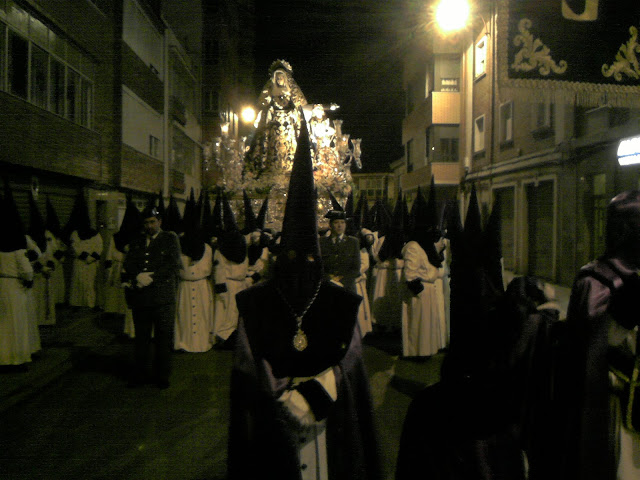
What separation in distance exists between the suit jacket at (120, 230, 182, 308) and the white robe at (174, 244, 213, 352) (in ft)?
4.99

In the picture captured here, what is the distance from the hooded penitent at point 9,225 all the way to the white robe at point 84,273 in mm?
4387

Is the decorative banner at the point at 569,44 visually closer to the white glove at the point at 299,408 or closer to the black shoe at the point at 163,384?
the white glove at the point at 299,408

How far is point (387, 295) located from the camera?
995cm

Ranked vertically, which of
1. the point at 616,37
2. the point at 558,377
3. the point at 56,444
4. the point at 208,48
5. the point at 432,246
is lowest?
the point at 56,444

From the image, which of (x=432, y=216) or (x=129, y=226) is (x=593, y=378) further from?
(x=129, y=226)

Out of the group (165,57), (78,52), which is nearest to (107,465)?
(78,52)

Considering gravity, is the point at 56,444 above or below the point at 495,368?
below

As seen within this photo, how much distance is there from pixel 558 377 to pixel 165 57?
25538 mm

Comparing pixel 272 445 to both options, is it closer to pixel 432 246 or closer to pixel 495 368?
pixel 495 368

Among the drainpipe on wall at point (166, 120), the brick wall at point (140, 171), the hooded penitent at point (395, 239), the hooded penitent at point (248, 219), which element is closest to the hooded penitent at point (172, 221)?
the hooded penitent at point (248, 219)

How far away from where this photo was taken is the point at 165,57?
2495 centimetres

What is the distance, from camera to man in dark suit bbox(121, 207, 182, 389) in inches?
245

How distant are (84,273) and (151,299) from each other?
592 cm

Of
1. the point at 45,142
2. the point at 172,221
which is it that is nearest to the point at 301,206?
the point at 172,221
